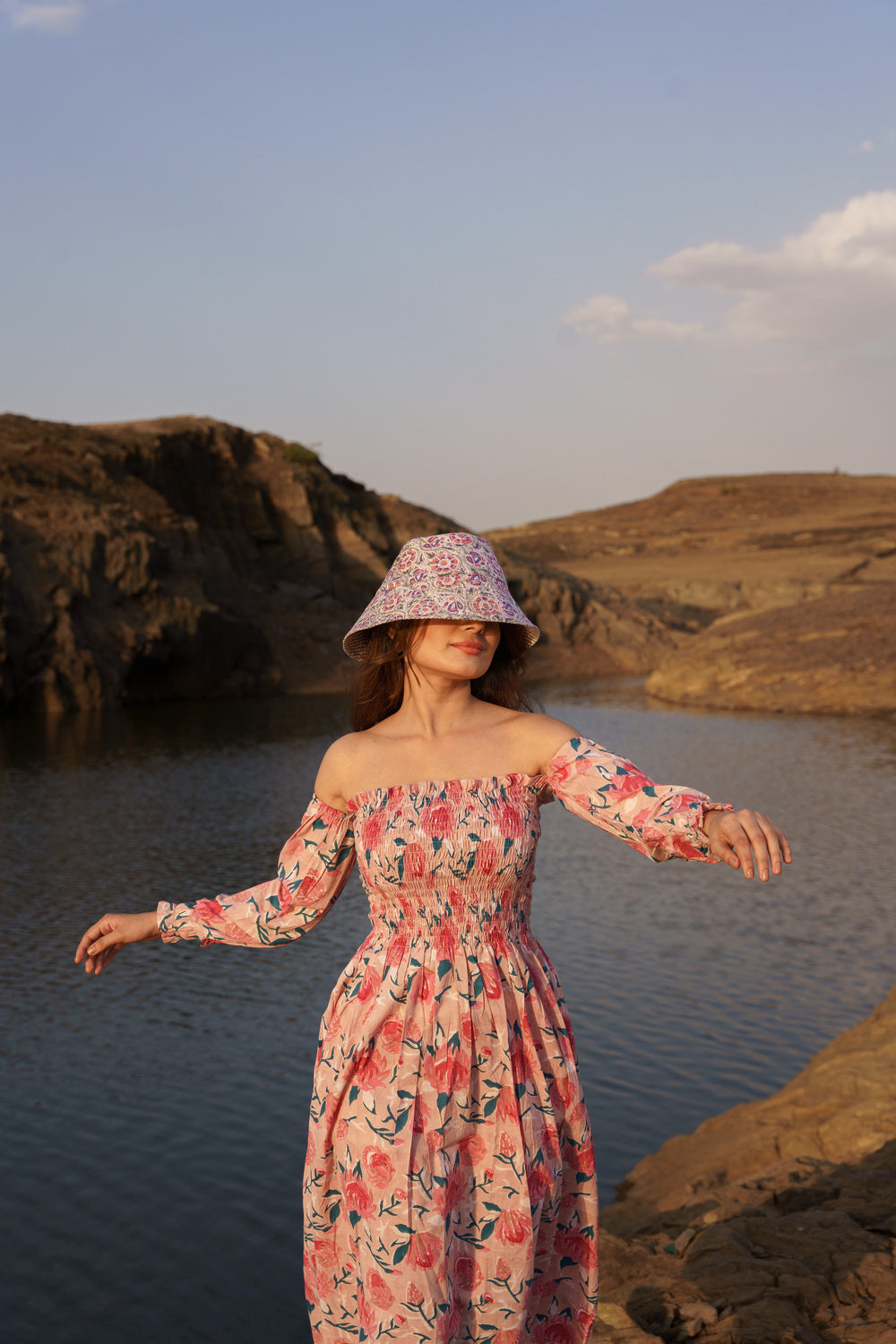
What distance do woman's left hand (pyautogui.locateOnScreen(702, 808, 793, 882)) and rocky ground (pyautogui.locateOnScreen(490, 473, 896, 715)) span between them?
25642 mm

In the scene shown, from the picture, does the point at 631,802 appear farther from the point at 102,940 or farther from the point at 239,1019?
the point at 239,1019

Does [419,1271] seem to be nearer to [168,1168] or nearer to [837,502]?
[168,1168]

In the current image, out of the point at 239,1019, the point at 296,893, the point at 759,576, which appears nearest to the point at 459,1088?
the point at 296,893

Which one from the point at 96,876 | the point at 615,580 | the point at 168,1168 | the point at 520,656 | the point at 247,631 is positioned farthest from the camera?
the point at 615,580

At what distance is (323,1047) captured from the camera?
2.44 meters

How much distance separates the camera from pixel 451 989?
2.32m

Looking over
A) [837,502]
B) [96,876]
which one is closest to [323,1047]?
[96,876]

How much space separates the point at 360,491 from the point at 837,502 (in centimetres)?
4244

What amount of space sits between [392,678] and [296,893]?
0.51 m

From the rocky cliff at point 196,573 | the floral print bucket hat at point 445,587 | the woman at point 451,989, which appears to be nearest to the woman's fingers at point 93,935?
the woman at point 451,989

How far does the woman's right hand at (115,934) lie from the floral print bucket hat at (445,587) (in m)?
0.79

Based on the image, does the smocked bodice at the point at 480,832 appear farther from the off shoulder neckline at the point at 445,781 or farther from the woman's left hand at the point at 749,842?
the woman's left hand at the point at 749,842

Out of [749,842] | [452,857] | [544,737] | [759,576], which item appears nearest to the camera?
[749,842]

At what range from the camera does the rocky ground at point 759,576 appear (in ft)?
94.5
